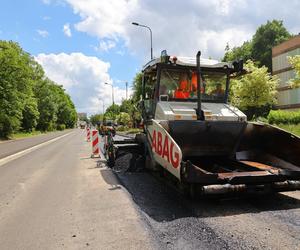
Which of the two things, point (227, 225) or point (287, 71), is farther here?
point (287, 71)

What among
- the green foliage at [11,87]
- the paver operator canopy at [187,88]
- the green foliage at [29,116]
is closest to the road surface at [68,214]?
the paver operator canopy at [187,88]

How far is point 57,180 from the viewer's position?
977cm

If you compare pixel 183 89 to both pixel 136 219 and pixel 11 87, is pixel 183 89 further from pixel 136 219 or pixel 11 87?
pixel 11 87

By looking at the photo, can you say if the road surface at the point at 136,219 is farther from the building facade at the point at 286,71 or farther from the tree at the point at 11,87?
the building facade at the point at 286,71

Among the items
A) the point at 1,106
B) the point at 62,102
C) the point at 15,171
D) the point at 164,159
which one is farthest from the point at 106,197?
the point at 62,102

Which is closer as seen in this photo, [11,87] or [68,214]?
[68,214]

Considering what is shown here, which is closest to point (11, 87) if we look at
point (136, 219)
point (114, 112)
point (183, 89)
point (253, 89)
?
point (253, 89)

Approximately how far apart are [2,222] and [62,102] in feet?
356

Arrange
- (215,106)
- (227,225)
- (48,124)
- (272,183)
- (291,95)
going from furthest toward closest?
(48,124) → (291,95) → (215,106) → (272,183) → (227,225)

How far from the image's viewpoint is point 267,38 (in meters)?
72.1

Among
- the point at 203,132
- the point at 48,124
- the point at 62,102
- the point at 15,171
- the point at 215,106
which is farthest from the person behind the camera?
the point at 62,102

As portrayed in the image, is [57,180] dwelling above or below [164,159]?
below

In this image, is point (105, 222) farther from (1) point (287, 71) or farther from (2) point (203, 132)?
(1) point (287, 71)

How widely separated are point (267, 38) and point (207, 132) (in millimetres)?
69572
